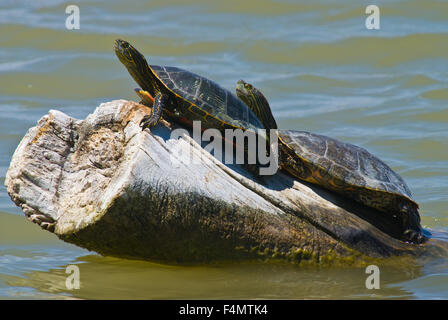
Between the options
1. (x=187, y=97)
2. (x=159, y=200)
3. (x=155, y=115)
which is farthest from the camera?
(x=187, y=97)

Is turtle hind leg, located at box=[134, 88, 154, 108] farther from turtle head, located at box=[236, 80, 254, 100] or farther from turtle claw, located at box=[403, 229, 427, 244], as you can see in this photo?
turtle claw, located at box=[403, 229, 427, 244]

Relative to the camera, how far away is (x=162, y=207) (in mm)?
4207

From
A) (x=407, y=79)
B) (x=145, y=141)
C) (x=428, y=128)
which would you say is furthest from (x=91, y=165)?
(x=407, y=79)

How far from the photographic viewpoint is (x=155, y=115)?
429 cm

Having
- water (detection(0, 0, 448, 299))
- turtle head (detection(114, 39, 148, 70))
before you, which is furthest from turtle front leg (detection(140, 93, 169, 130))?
water (detection(0, 0, 448, 299))

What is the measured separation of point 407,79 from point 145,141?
800cm

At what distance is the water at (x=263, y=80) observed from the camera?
4734 mm

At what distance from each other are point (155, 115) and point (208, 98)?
46 cm

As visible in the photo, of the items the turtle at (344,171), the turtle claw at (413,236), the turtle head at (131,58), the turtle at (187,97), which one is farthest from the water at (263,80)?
the turtle head at (131,58)

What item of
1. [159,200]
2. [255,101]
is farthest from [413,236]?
[159,200]

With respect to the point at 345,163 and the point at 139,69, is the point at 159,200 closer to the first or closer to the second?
the point at 139,69

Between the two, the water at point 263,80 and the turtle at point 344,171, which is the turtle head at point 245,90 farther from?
the water at point 263,80

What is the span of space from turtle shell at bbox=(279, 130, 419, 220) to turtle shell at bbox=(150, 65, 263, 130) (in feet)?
1.19

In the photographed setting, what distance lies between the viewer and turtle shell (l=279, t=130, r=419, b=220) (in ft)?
15.4
